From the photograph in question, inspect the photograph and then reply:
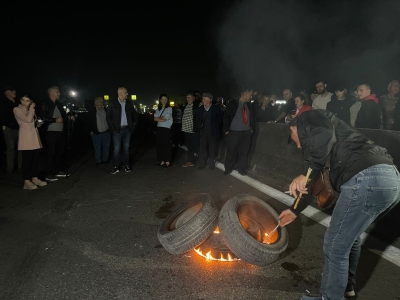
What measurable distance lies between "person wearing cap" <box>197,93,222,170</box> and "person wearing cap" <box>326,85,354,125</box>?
300 cm

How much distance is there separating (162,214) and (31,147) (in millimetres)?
3364

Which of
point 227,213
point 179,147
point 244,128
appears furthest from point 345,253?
point 179,147

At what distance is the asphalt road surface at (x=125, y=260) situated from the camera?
258 cm

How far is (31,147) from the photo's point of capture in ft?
18.7

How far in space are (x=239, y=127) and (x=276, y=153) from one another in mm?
Answer: 1165

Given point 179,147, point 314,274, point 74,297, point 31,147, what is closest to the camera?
point 74,297

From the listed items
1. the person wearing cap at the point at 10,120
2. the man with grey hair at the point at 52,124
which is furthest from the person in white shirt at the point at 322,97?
the person wearing cap at the point at 10,120

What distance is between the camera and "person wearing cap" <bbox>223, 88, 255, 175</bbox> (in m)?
6.73

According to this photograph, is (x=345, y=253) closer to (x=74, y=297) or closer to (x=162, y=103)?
(x=74, y=297)

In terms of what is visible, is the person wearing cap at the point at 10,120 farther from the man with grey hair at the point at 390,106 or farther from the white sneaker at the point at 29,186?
the man with grey hair at the point at 390,106

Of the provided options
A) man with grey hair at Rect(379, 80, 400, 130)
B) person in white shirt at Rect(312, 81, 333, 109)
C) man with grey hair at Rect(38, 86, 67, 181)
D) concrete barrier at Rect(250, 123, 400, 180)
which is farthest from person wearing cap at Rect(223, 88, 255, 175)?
man with grey hair at Rect(38, 86, 67, 181)

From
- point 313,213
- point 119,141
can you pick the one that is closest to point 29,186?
point 119,141

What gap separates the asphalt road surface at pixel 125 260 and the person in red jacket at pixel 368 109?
283cm

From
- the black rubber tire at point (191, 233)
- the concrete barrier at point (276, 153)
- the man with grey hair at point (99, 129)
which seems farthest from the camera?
the man with grey hair at point (99, 129)
